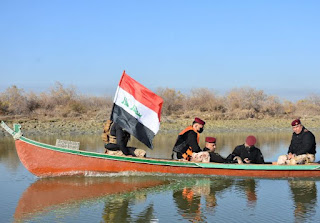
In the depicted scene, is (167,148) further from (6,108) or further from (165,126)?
(6,108)

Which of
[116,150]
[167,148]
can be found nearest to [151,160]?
[116,150]

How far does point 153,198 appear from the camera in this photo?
11242mm

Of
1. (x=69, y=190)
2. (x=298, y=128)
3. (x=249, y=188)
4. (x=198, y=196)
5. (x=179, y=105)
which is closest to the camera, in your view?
(x=198, y=196)

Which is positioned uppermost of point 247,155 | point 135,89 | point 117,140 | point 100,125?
point 100,125

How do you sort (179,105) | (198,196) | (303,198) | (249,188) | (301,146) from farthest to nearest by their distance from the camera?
(179,105) < (301,146) < (249,188) < (198,196) < (303,198)

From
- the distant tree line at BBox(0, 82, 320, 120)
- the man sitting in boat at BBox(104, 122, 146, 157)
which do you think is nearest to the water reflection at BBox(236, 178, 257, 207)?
the man sitting in boat at BBox(104, 122, 146, 157)

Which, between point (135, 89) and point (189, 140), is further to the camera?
point (135, 89)

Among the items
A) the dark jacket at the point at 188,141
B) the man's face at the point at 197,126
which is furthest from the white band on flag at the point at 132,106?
the man's face at the point at 197,126

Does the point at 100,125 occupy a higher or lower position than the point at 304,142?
higher

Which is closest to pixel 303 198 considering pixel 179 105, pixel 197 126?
pixel 197 126

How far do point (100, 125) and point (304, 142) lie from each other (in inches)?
729

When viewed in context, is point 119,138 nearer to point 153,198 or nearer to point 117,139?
point 117,139

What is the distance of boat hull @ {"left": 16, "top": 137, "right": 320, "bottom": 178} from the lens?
520 inches

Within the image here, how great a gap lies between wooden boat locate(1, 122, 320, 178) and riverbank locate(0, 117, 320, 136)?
14150 millimetres
